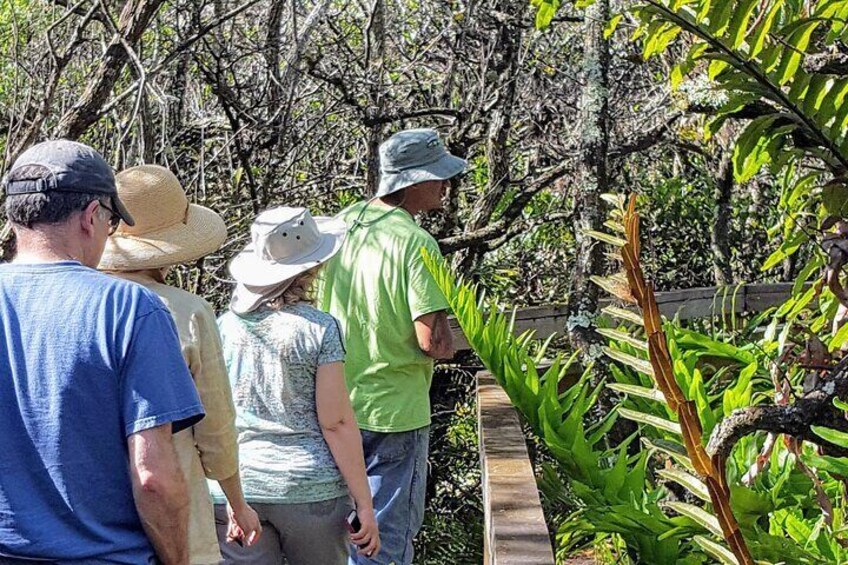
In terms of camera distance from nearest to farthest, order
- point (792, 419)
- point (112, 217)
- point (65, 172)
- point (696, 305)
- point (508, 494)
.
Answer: point (792, 419), point (65, 172), point (112, 217), point (508, 494), point (696, 305)

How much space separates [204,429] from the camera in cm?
280

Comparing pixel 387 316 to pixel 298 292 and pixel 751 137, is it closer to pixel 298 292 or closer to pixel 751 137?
pixel 298 292

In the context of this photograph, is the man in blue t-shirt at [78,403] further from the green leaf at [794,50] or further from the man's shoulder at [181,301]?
the green leaf at [794,50]

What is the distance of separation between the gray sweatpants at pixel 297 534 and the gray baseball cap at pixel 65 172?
4.16 ft

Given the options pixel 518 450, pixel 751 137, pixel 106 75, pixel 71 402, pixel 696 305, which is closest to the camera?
pixel 71 402

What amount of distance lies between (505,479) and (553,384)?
32.4 inches

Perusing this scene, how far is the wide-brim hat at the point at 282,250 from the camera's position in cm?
353

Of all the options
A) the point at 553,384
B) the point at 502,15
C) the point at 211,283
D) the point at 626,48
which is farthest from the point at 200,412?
the point at 626,48

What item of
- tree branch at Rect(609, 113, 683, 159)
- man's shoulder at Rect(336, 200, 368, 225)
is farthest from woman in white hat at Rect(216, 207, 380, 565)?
tree branch at Rect(609, 113, 683, 159)

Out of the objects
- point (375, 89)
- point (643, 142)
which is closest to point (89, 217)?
point (375, 89)

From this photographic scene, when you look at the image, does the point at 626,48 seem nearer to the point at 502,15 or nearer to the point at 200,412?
the point at 502,15

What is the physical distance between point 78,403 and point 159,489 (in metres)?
0.22

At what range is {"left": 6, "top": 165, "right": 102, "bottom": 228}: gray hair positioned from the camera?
236 centimetres

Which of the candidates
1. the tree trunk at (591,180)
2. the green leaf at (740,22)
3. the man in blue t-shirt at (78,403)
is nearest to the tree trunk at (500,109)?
the tree trunk at (591,180)
